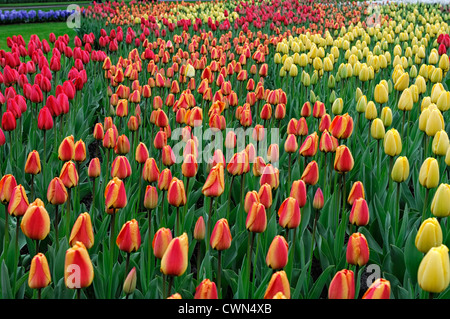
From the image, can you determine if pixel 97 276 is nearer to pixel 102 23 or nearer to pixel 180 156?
pixel 180 156

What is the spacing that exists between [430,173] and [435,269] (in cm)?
98

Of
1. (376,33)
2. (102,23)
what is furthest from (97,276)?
(102,23)

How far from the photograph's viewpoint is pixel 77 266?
1673 mm

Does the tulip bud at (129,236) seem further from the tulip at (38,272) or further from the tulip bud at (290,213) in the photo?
the tulip bud at (290,213)

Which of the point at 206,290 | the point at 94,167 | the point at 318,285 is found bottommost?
the point at 318,285

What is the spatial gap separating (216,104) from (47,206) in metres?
1.39

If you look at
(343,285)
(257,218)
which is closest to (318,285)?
(257,218)

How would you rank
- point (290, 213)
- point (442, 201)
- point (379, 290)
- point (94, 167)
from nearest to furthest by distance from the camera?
1. point (379, 290)
2. point (290, 213)
3. point (442, 201)
4. point (94, 167)

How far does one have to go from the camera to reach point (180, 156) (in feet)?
12.2

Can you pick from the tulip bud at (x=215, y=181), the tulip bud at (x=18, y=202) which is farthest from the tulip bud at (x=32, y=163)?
the tulip bud at (x=215, y=181)

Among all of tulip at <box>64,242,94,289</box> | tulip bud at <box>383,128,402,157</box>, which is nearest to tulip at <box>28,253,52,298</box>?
tulip at <box>64,242,94,289</box>

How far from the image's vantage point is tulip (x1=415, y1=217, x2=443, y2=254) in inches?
73.6

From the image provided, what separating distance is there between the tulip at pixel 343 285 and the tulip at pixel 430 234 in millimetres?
471

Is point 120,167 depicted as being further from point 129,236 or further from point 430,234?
point 430,234
